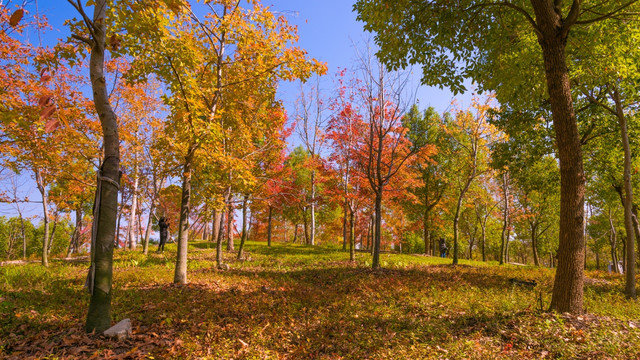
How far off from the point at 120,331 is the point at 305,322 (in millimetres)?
3307

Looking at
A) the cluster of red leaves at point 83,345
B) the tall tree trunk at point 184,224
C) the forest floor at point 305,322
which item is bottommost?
the forest floor at point 305,322

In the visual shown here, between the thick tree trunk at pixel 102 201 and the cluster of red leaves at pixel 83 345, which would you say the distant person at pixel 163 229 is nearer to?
the cluster of red leaves at pixel 83 345

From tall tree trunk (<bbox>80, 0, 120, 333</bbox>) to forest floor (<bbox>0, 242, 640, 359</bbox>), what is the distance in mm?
460

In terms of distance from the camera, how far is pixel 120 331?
4.57 metres

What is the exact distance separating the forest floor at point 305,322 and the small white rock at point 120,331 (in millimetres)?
121

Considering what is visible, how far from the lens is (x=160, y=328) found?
16.9 feet

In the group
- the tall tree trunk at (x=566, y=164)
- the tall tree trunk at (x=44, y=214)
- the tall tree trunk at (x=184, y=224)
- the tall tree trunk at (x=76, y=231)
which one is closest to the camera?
the tall tree trunk at (x=566, y=164)

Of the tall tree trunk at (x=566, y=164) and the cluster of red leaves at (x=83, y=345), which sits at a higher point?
the tall tree trunk at (x=566, y=164)

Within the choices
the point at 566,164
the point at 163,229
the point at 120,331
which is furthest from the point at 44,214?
the point at 566,164

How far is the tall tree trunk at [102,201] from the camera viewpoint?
4.52m

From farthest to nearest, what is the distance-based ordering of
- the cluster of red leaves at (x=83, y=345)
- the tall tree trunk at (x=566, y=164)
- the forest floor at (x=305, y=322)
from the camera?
the tall tree trunk at (x=566, y=164)
the forest floor at (x=305, y=322)
the cluster of red leaves at (x=83, y=345)

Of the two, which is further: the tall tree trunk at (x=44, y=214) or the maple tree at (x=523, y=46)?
the tall tree trunk at (x=44, y=214)

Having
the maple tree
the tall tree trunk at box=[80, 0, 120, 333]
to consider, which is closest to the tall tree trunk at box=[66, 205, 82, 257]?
the tall tree trunk at box=[80, 0, 120, 333]

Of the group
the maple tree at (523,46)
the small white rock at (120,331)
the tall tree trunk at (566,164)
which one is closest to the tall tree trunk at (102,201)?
the small white rock at (120,331)
